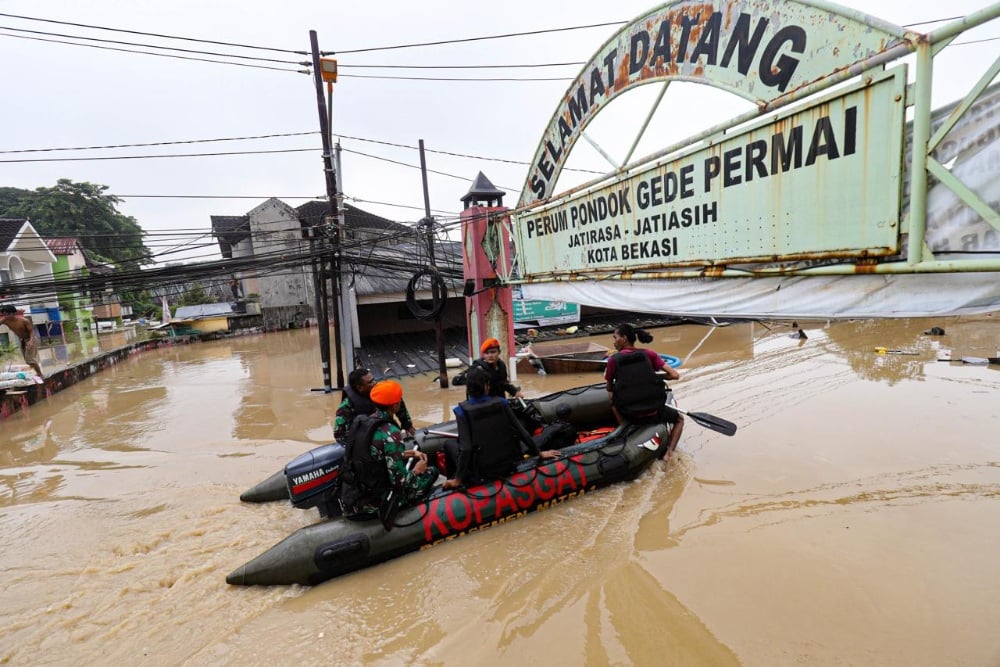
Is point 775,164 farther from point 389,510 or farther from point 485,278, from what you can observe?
point 485,278

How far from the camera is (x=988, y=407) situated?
24.5 ft

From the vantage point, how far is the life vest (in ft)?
17.3

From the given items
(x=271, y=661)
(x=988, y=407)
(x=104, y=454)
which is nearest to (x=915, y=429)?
(x=988, y=407)

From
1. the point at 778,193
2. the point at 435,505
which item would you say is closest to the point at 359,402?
the point at 435,505

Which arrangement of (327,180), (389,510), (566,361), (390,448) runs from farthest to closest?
1. (566,361)
2. (327,180)
3. (389,510)
4. (390,448)

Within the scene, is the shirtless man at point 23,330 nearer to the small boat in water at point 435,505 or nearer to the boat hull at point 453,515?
the small boat in water at point 435,505

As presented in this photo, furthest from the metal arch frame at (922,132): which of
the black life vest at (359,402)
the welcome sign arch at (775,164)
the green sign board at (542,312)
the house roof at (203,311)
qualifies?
the house roof at (203,311)

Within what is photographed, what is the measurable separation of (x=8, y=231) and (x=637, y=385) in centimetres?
2926

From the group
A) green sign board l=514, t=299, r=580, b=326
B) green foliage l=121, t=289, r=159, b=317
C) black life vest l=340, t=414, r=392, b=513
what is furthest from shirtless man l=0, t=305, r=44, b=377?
green foliage l=121, t=289, r=159, b=317

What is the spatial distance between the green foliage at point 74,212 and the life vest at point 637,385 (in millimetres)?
36614

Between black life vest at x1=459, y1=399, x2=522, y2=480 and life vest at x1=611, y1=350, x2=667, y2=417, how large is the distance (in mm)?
1534

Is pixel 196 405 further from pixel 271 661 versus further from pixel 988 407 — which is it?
pixel 988 407

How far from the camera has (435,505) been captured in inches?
165

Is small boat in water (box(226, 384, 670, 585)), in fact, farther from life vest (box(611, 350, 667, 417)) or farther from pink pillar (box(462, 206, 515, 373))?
pink pillar (box(462, 206, 515, 373))
